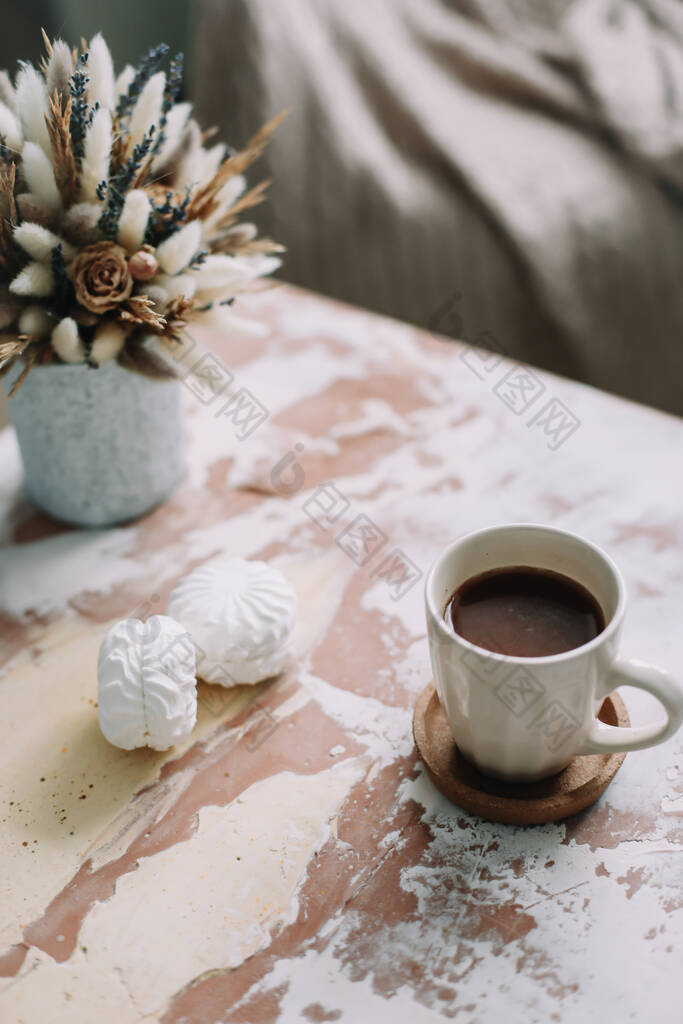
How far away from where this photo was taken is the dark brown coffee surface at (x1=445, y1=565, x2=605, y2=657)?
0.56 metres

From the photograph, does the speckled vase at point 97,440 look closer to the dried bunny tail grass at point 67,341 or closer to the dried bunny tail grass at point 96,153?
the dried bunny tail grass at point 67,341

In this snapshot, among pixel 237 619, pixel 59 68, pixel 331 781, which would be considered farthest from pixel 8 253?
pixel 331 781

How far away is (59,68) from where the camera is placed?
2.14ft

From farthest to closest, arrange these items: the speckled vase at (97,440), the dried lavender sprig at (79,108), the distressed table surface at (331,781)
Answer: the speckled vase at (97,440) < the dried lavender sprig at (79,108) < the distressed table surface at (331,781)

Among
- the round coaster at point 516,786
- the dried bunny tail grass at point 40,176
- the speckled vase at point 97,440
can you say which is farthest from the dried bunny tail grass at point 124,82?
the round coaster at point 516,786

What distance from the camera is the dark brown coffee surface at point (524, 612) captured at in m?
0.56

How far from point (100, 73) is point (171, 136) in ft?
0.28

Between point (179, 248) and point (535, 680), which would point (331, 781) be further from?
point (179, 248)

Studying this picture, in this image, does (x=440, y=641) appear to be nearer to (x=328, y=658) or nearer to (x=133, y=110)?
(x=328, y=658)

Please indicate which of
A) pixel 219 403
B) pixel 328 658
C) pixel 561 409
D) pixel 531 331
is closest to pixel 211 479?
pixel 219 403

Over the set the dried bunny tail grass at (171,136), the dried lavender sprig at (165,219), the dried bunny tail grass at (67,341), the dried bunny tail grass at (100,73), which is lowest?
the dried bunny tail grass at (67,341)

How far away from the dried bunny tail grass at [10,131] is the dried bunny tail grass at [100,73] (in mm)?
57

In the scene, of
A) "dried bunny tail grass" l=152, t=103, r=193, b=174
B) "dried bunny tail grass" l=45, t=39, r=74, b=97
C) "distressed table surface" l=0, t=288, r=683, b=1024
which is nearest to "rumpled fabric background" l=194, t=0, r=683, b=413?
"distressed table surface" l=0, t=288, r=683, b=1024

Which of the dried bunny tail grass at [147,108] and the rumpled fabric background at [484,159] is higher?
the dried bunny tail grass at [147,108]
